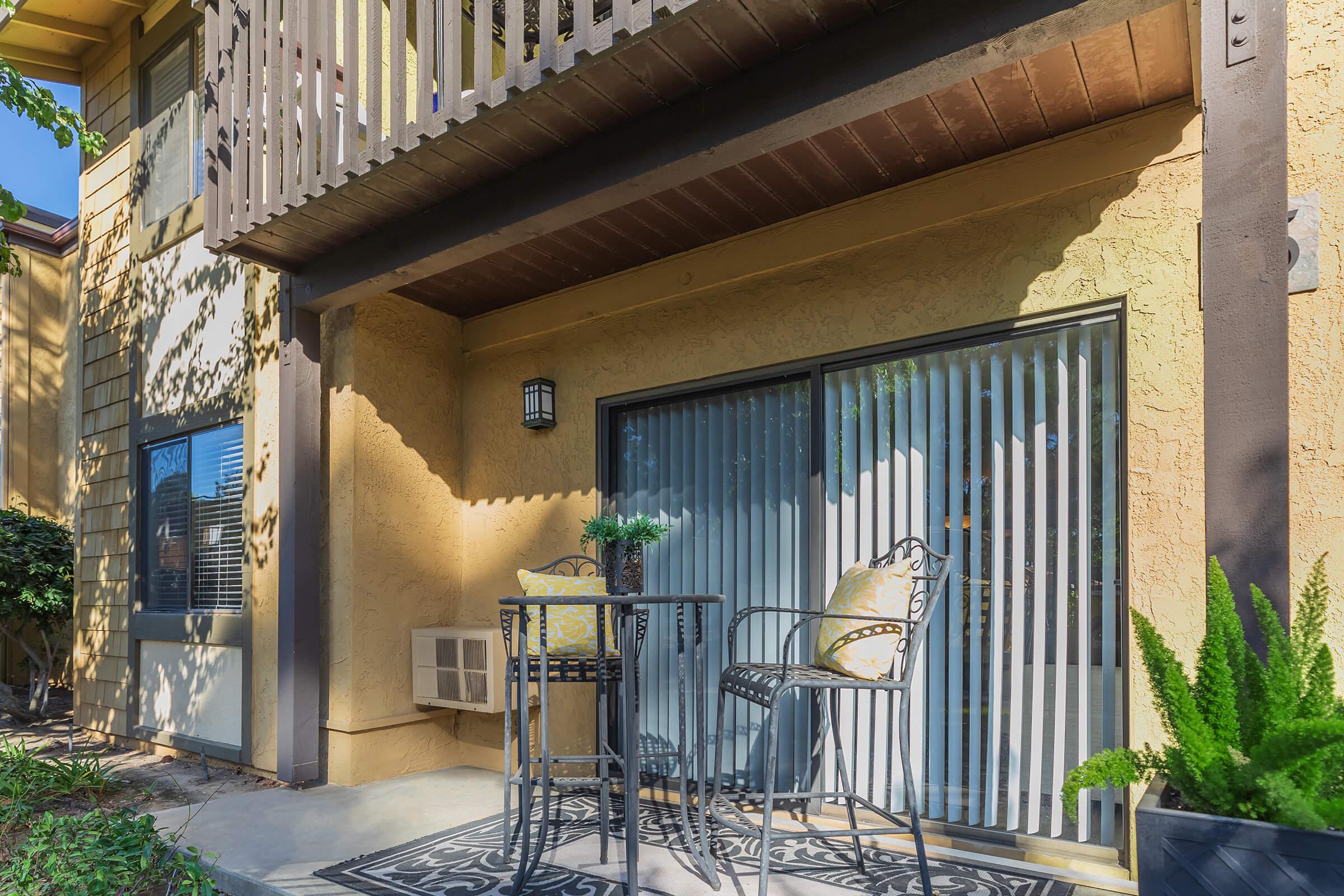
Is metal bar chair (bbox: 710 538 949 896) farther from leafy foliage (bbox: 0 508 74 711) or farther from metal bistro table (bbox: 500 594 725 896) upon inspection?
leafy foliage (bbox: 0 508 74 711)

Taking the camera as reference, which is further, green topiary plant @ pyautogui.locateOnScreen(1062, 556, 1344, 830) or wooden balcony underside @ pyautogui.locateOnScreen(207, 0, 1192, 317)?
wooden balcony underside @ pyautogui.locateOnScreen(207, 0, 1192, 317)

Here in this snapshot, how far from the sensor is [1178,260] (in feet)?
8.68

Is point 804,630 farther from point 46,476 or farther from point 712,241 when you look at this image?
point 46,476

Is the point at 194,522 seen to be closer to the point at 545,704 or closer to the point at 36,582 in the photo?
the point at 36,582

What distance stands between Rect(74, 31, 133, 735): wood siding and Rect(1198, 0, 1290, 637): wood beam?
5953 mm

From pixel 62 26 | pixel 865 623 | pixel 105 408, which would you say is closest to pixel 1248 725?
pixel 865 623

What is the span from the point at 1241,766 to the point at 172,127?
20.0 ft

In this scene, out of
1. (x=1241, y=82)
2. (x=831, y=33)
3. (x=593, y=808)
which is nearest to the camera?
(x=1241, y=82)

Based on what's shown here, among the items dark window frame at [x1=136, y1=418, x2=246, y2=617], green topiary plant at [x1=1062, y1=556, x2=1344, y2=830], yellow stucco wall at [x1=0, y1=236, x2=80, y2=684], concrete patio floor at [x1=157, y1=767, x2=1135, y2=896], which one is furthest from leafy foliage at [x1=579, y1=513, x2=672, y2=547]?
yellow stucco wall at [x1=0, y1=236, x2=80, y2=684]

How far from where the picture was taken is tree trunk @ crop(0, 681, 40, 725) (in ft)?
19.4

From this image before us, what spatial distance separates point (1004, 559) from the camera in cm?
295

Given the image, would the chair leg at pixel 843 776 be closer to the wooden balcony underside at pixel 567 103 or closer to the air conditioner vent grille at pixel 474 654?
the air conditioner vent grille at pixel 474 654

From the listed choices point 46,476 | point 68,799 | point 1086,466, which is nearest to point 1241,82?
point 1086,466

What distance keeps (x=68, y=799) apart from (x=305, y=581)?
53.0 inches
